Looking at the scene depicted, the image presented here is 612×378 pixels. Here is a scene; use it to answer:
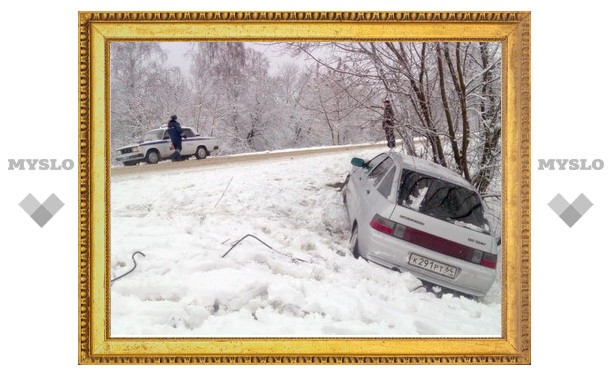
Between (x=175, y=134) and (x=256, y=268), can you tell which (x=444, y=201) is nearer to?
(x=256, y=268)

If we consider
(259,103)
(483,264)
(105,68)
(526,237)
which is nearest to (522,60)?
(526,237)

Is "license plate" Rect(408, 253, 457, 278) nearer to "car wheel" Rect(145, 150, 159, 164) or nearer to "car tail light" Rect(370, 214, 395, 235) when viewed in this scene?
"car tail light" Rect(370, 214, 395, 235)

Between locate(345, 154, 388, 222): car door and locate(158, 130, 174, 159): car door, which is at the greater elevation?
locate(158, 130, 174, 159): car door

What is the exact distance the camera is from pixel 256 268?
2.67 m

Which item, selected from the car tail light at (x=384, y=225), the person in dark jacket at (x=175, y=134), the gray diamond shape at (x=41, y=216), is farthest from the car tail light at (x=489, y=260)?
the gray diamond shape at (x=41, y=216)

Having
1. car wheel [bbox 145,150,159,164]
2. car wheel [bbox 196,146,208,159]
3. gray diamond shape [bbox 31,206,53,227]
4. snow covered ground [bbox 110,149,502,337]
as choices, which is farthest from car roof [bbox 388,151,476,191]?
gray diamond shape [bbox 31,206,53,227]

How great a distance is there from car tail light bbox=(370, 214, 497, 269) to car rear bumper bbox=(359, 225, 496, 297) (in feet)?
0.10

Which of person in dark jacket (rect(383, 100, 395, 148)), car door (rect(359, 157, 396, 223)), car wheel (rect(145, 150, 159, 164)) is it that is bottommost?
car door (rect(359, 157, 396, 223))

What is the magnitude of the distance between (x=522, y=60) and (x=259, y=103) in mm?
2008

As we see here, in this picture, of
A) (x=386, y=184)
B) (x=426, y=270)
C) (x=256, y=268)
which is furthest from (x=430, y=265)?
(x=256, y=268)

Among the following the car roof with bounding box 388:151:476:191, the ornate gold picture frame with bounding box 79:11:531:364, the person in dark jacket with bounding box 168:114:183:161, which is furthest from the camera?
the car roof with bounding box 388:151:476:191

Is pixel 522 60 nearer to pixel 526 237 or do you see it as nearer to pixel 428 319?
pixel 526 237

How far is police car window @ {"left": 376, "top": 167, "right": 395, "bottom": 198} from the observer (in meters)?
2.76

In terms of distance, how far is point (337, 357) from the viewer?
2.57m
